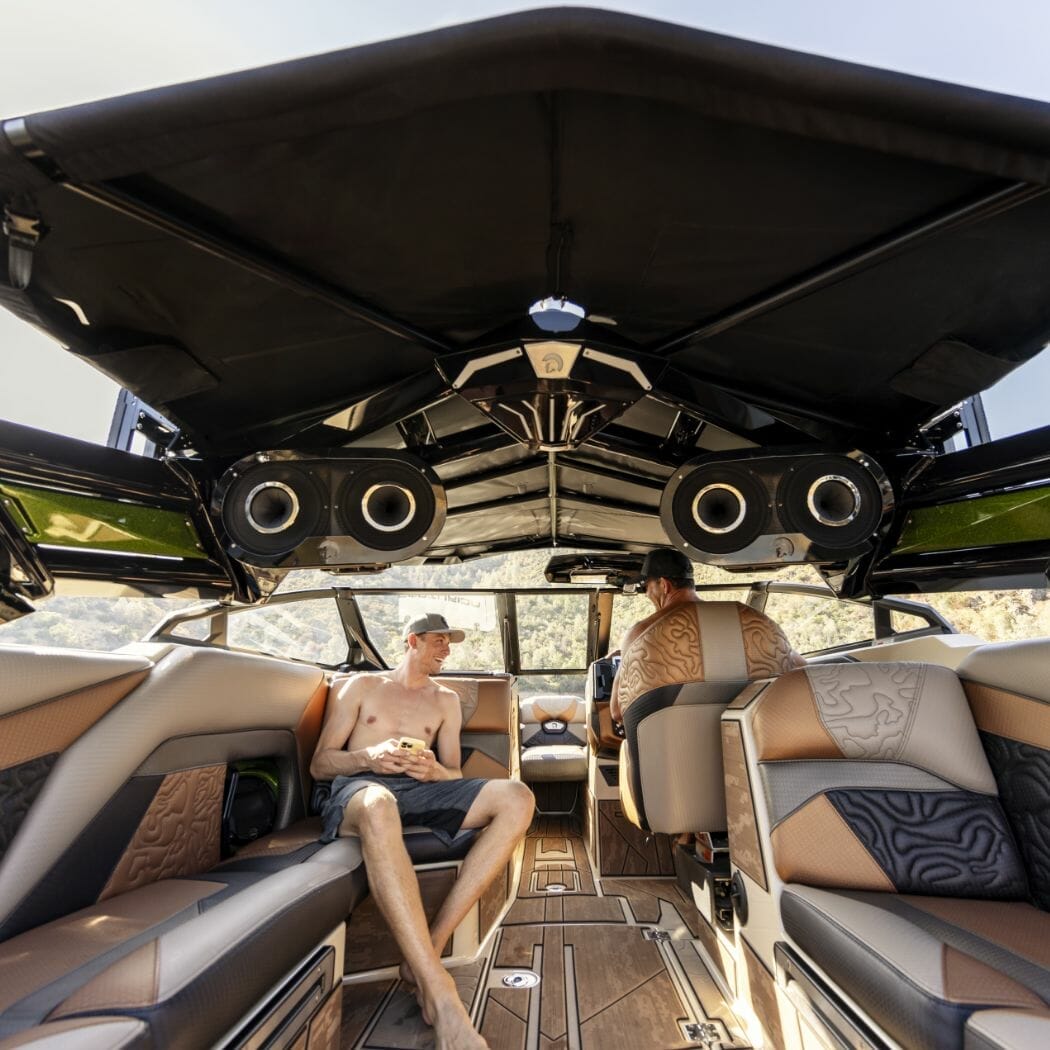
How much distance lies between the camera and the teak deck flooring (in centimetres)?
184

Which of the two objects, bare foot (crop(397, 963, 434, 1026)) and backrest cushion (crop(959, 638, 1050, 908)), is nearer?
backrest cushion (crop(959, 638, 1050, 908))

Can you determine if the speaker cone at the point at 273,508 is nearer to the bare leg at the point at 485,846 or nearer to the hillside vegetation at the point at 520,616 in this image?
the bare leg at the point at 485,846

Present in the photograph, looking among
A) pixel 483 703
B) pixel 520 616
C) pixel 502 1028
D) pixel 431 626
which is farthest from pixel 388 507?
pixel 520 616

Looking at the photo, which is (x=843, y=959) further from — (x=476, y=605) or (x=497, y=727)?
(x=476, y=605)

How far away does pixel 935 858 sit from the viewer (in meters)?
1.61

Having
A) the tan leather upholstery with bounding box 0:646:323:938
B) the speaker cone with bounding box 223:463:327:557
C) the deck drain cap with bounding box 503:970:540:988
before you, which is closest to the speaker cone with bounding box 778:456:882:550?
the speaker cone with bounding box 223:463:327:557

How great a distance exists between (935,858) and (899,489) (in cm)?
118

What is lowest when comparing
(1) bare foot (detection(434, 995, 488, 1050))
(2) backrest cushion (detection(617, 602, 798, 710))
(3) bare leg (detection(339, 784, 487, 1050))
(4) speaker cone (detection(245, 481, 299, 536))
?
(1) bare foot (detection(434, 995, 488, 1050))

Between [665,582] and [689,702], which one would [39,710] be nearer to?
[689,702]

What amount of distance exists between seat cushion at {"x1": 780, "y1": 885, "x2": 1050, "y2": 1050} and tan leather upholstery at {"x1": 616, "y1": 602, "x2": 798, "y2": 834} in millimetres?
702

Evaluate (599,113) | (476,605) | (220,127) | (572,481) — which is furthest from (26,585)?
(476,605)

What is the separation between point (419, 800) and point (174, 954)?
1.28 meters

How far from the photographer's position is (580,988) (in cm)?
213

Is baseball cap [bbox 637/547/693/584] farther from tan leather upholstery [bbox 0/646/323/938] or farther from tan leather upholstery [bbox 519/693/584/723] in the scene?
tan leather upholstery [bbox 519/693/584/723]
